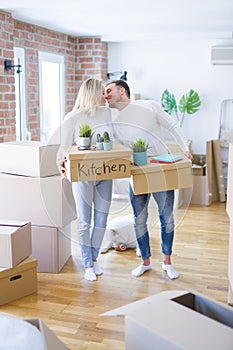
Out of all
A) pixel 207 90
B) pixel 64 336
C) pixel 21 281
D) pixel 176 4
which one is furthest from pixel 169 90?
pixel 64 336

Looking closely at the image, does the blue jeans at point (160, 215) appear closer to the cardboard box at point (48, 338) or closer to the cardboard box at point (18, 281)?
the cardboard box at point (18, 281)

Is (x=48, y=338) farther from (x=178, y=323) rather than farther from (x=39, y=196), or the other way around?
(x=39, y=196)

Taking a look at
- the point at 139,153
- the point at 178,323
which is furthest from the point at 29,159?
the point at 178,323

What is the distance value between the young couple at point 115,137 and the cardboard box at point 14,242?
0.36 m

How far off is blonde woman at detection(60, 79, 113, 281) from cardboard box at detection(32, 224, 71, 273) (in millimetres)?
165

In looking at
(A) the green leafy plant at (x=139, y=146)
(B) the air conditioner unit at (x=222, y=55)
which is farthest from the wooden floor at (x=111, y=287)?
(B) the air conditioner unit at (x=222, y=55)

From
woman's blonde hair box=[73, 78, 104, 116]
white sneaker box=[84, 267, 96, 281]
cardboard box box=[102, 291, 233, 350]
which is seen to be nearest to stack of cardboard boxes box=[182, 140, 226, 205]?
white sneaker box=[84, 267, 96, 281]

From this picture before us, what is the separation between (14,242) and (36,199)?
0.44m

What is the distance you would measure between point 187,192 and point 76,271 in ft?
6.75

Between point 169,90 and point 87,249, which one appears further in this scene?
point 169,90

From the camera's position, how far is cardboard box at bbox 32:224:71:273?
2.99 metres

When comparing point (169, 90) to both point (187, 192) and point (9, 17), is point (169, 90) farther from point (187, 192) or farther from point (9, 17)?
point (9, 17)

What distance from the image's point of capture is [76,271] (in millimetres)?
3064

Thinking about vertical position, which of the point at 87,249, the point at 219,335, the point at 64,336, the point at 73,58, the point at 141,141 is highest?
the point at 73,58
